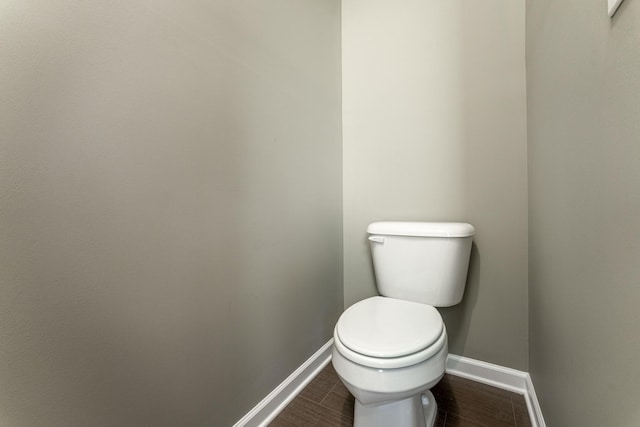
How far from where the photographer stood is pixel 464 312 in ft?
4.25

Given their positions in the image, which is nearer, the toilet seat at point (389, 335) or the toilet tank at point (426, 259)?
the toilet seat at point (389, 335)

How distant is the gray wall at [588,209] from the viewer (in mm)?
448

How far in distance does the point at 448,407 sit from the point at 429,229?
0.74 meters

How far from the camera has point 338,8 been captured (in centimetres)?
149

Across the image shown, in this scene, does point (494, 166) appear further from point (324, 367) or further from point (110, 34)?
point (110, 34)

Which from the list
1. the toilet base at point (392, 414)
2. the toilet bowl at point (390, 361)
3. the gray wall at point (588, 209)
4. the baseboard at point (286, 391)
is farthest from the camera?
the baseboard at point (286, 391)

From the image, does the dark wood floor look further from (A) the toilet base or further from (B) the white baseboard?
(A) the toilet base

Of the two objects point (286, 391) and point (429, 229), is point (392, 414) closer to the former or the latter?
point (286, 391)

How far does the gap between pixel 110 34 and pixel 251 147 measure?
0.47 metres

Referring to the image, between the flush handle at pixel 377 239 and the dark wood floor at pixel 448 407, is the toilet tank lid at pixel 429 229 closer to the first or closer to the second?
the flush handle at pixel 377 239

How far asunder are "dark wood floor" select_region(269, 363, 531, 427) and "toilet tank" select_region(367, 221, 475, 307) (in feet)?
1.37

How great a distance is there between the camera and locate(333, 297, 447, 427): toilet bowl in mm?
778

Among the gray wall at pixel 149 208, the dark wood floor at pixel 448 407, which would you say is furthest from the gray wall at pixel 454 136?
the gray wall at pixel 149 208

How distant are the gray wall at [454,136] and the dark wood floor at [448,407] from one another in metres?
0.14
